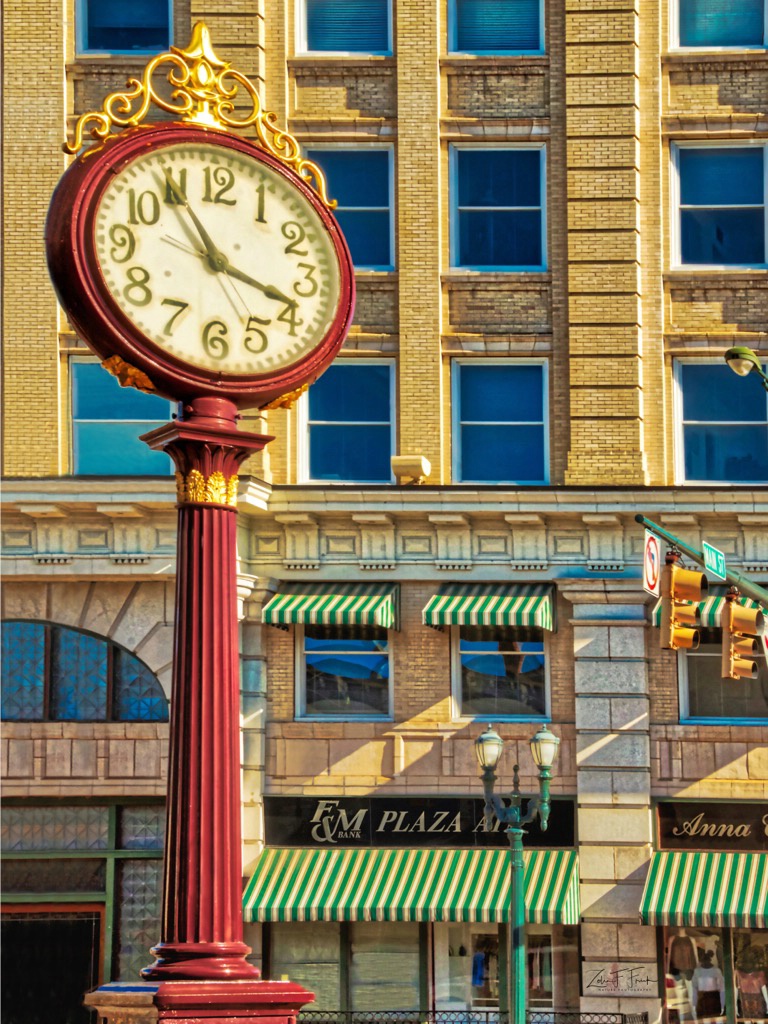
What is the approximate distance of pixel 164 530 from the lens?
2731cm

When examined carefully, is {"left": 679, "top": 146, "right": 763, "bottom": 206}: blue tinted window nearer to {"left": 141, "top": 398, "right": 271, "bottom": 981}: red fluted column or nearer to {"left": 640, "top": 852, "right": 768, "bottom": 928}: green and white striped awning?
{"left": 640, "top": 852, "right": 768, "bottom": 928}: green and white striped awning

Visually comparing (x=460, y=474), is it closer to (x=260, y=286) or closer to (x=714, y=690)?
(x=714, y=690)

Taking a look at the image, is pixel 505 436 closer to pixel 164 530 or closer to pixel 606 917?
pixel 164 530

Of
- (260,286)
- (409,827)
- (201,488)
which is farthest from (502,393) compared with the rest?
(201,488)

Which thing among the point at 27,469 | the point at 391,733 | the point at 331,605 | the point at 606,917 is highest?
the point at 27,469

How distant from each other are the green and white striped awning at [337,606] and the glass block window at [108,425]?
2.53m

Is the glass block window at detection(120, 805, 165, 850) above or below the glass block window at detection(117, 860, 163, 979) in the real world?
above

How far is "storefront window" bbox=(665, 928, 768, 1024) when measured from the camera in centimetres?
2667

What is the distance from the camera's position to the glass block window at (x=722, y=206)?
2861cm

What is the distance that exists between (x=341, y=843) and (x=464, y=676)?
2.82 m

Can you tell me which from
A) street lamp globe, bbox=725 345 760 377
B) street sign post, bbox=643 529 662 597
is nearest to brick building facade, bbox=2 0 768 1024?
street sign post, bbox=643 529 662 597

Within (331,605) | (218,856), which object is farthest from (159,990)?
(331,605)

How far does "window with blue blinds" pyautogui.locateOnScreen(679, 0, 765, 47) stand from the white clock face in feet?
61.9

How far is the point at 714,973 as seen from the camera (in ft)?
88.0
